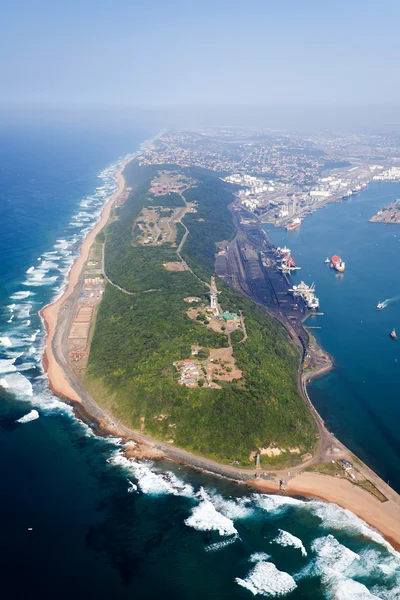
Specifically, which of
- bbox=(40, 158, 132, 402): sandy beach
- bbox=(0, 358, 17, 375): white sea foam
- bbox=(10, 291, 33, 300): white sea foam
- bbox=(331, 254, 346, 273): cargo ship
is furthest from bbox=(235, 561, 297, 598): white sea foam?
bbox=(331, 254, 346, 273): cargo ship

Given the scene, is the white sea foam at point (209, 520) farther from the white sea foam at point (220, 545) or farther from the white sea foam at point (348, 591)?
the white sea foam at point (348, 591)

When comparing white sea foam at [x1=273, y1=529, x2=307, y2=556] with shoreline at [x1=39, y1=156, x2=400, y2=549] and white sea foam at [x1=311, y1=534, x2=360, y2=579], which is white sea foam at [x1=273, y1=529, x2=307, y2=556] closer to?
white sea foam at [x1=311, y1=534, x2=360, y2=579]

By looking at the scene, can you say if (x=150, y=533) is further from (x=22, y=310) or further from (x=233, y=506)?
(x=22, y=310)

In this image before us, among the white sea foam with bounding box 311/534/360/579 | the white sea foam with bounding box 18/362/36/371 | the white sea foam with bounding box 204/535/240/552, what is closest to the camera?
the white sea foam with bounding box 311/534/360/579

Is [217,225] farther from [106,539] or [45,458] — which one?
[106,539]

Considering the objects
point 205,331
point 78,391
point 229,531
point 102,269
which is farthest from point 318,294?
point 229,531

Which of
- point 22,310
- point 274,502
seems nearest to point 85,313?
point 22,310

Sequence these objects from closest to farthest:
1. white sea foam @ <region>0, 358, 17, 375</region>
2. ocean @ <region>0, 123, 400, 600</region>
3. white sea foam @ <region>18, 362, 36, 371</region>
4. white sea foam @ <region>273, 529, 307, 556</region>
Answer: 1. ocean @ <region>0, 123, 400, 600</region>
2. white sea foam @ <region>273, 529, 307, 556</region>
3. white sea foam @ <region>0, 358, 17, 375</region>
4. white sea foam @ <region>18, 362, 36, 371</region>
